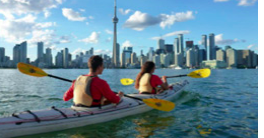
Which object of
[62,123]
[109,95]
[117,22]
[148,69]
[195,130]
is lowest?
[195,130]

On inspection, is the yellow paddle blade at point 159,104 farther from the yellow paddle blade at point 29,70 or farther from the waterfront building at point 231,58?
the waterfront building at point 231,58

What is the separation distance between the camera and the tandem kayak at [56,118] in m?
4.40

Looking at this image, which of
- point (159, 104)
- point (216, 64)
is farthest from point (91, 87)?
point (216, 64)

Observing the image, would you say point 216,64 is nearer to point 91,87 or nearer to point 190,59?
point 190,59

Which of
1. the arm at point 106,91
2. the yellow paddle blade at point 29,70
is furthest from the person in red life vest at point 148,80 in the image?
the yellow paddle blade at point 29,70

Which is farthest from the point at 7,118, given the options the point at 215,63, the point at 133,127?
the point at 215,63

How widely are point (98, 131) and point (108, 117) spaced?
679 millimetres

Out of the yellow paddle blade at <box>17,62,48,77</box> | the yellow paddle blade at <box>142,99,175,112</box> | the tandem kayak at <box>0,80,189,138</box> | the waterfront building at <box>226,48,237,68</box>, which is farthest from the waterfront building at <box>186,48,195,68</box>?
the yellow paddle blade at <box>17,62,48,77</box>

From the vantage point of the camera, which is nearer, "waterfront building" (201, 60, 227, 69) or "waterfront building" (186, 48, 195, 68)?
"waterfront building" (201, 60, 227, 69)

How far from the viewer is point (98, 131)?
5.32 meters

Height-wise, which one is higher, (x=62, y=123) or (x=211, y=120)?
(x=62, y=123)

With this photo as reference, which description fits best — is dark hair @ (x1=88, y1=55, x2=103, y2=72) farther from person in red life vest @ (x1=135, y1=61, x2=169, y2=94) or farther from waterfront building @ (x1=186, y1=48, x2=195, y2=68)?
waterfront building @ (x1=186, y1=48, x2=195, y2=68)

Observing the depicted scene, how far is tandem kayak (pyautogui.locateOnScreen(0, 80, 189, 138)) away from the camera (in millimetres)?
4398

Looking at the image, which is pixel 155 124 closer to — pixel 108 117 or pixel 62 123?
pixel 108 117
